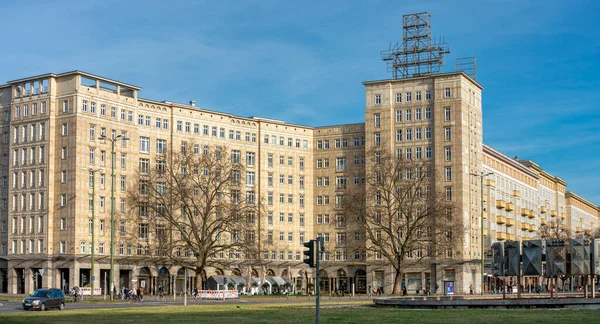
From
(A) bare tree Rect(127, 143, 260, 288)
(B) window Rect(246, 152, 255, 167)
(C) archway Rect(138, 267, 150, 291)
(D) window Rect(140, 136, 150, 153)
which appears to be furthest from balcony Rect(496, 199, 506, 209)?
(C) archway Rect(138, 267, 150, 291)

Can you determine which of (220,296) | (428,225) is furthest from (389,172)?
(220,296)

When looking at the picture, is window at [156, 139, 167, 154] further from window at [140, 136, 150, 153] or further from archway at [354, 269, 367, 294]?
archway at [354, 269, 367, 294]

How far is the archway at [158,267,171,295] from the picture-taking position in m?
126

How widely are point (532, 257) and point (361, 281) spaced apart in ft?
262

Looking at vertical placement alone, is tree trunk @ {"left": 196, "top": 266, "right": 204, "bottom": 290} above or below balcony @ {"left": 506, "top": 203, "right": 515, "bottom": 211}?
below

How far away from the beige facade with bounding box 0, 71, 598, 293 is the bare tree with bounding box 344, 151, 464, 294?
3678 millimetres

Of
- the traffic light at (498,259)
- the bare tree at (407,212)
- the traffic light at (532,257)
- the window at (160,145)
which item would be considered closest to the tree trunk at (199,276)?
the bare tree at (407,212)

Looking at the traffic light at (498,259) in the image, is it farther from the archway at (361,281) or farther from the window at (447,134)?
the archway at (361,281)

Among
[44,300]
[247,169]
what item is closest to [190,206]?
[247,169]

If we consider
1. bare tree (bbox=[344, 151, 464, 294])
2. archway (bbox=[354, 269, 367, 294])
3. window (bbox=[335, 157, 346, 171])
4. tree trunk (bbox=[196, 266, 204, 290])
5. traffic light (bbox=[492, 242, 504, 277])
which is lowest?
archway (bbox=[354, 269, 367, 294])

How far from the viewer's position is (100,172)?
11788 centimetres

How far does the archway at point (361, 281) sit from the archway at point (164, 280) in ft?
94.2

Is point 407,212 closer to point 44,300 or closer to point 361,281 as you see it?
point 361,281

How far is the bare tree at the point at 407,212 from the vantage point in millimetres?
109188
